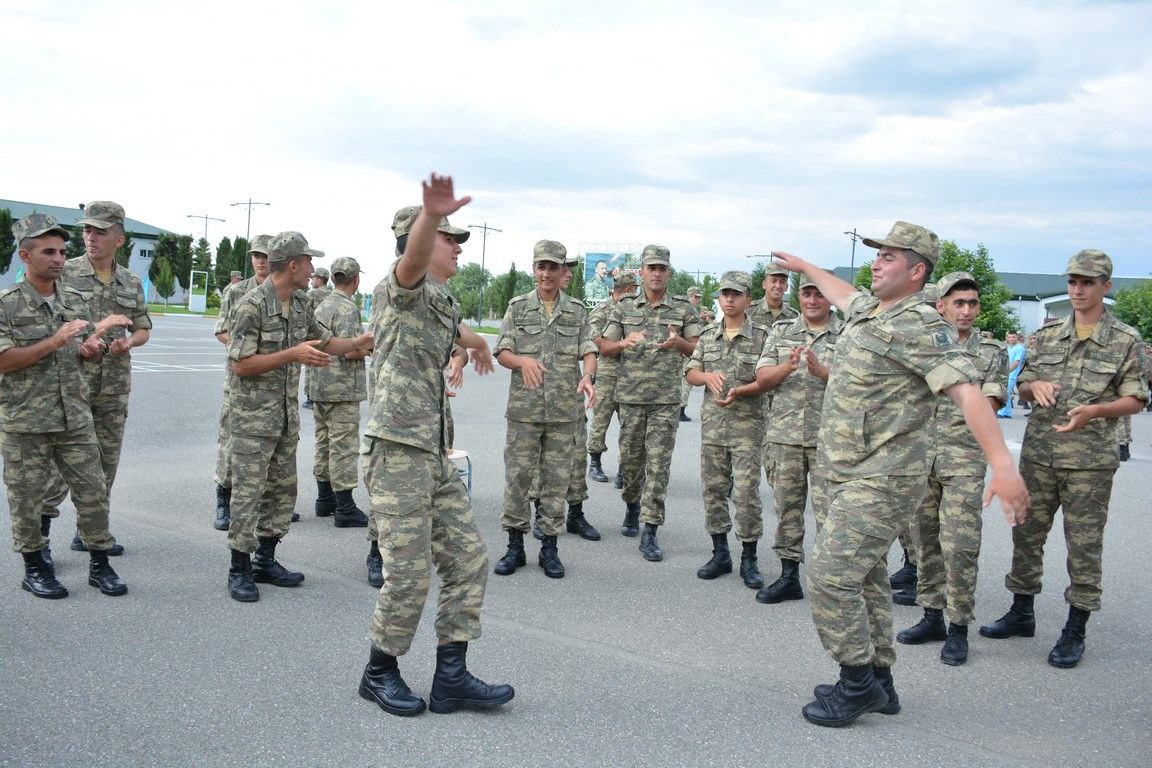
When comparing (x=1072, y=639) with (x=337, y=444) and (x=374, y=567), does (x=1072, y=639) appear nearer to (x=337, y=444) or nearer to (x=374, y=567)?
(x=374, y=567)

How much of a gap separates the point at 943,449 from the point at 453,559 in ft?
9.60

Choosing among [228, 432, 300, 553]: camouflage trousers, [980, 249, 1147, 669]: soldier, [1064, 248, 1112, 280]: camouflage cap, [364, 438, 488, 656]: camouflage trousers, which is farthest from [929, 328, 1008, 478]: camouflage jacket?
[228, 432, 300, 553]: camouflage trousers

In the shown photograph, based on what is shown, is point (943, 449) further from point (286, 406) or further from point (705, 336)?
point (286, 406)

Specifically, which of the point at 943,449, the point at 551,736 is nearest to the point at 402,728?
the point at 551,736

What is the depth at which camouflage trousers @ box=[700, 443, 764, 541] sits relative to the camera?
237 inches

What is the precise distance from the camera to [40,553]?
16.8 ft

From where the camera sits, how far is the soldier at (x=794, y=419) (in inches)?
219

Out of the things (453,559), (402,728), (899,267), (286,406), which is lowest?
(402,728)

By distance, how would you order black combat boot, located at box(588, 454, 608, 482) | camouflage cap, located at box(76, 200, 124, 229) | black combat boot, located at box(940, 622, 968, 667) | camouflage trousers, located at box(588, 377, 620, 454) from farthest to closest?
black combat boot, located at box(588, 454, 608, 482), camouflage trousers, located at box(588, 377, 620, 454), camouflage cap, located at box(76, 200, 124, 229), black combat boot, located at box(940, 622, 968, 667)

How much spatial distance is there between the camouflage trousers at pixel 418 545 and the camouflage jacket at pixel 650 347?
316 centimetres

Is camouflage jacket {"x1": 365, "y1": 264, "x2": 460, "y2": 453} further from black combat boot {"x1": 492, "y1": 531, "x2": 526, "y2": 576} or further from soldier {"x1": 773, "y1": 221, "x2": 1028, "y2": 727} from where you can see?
black combat boot {"x1": 492, "y1": 531, "x2": 526, "y2": 576}

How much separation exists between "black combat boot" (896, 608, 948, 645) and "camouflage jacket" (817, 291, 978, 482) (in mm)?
1589

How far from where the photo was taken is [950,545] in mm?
4898

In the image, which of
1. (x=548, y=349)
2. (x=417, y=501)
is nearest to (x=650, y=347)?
(x=548, y=349)
